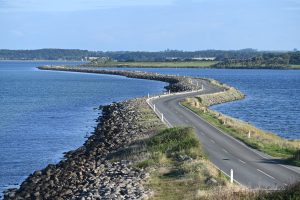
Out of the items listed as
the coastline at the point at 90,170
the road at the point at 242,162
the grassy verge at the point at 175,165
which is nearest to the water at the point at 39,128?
the coastline at the point at 90,170

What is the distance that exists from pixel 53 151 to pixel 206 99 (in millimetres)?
42204

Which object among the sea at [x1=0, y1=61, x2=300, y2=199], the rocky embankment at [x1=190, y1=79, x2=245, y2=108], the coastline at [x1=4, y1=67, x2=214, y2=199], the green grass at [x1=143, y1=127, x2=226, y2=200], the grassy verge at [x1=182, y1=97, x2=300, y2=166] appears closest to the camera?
the green grass at [x1=143, y1=127, x2=226, y2=200]

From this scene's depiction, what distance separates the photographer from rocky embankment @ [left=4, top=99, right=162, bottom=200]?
83.5 feet

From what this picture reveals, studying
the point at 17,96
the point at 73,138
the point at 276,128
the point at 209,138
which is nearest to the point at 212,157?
the point at 209,138

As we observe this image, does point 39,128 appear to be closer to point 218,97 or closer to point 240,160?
point 240,160

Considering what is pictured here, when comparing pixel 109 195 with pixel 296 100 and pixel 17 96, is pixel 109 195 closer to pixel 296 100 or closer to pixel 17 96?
pixel 296 100

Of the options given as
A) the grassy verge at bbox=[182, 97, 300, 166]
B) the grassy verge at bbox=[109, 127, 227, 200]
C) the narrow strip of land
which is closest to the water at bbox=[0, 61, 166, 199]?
the grassy verge at bbox=[109, 127, 227, 200]

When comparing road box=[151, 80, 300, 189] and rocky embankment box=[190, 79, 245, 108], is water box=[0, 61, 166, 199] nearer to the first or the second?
road box=[151, 80, 300, 189]

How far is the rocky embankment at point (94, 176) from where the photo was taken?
25453mm

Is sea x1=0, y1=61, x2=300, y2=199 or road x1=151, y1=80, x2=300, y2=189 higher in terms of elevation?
road x1=151, y1=80, x2=300, y2=189

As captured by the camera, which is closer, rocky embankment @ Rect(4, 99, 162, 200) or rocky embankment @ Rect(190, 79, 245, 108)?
rocky embankment @ Rect(4, 99, 162, 200)

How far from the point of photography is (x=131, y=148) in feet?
115

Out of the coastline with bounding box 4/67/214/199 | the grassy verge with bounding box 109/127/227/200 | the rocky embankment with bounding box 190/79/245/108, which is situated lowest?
the rocky embankment with bounding box 190/79/245/108

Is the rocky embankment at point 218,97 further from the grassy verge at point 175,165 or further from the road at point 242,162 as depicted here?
the grassy verge at point 175,165
